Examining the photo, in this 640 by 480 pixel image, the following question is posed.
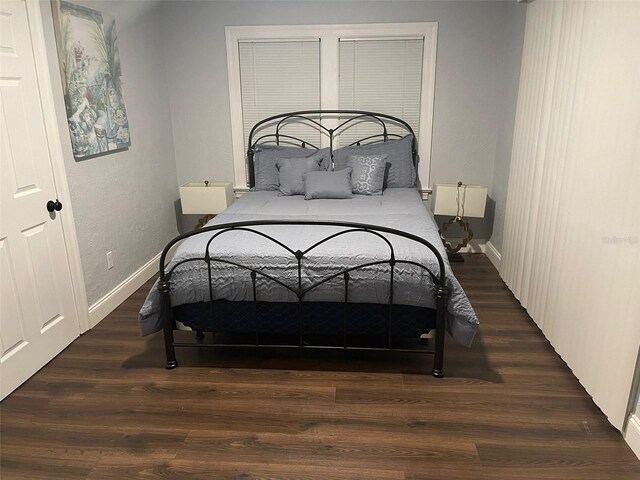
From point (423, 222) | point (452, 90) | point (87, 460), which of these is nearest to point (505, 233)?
point (423, 222)

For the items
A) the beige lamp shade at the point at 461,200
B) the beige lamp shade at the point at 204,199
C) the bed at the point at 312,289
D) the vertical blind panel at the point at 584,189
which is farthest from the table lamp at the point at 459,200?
the beige lamp shade at the point at 204,199

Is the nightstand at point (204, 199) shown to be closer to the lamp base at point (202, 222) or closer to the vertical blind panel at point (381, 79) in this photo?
the lamp base at point (202, 222)

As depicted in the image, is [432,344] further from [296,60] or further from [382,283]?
[296,60]

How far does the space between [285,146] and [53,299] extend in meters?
2.43

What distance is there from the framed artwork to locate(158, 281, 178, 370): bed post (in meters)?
1.16

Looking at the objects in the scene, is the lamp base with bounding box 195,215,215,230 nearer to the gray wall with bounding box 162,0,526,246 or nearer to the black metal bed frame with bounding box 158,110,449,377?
the gray wall with bounding box 162,0,526,246

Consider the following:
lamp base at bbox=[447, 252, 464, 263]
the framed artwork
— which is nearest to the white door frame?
the framed artwork

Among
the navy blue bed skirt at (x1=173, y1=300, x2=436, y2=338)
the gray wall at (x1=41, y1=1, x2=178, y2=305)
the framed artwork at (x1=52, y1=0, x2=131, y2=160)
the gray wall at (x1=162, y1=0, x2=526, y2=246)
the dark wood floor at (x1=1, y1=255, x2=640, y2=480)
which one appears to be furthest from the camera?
the gray wall at (x1=162, y1=0, x2=526, y2=246)

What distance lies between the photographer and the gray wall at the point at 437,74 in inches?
159

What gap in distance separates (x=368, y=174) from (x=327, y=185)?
→ 38cm

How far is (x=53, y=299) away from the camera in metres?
2.80

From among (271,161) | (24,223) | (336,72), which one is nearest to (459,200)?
(336,72)

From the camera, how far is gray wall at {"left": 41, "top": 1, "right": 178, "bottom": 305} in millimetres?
3098

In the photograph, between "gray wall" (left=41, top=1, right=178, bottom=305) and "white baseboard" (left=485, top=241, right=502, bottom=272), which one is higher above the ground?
"gray wall" (left=41, top=1, right=178, bottom=305)
